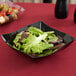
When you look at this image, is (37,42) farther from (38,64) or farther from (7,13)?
(7,13)

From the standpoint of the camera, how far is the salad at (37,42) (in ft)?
2.91

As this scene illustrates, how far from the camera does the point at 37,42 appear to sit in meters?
0.93

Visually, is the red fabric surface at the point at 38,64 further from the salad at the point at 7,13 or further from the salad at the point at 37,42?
the salad at the point at 7,13

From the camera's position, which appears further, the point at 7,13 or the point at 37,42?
the point at 7,13

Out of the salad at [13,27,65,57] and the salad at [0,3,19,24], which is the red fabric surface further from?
the salad at [0,3,19,24]

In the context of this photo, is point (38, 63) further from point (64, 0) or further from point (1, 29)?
point (64, 0)

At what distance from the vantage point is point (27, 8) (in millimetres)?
1513

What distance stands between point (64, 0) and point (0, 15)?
0.45 meters

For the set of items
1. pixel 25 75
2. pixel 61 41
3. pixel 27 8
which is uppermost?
pixel 27 8

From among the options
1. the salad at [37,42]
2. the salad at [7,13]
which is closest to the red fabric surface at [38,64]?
the salad at [37,42]

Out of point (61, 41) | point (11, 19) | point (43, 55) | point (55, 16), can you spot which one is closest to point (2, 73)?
point (43, 55)

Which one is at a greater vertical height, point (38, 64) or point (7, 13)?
point (7, 13)

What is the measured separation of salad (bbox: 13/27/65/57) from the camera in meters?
0.89

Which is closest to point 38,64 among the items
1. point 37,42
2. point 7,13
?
point 37,42
